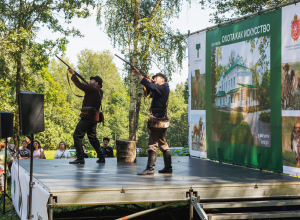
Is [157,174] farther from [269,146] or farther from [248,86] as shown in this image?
[248,86]

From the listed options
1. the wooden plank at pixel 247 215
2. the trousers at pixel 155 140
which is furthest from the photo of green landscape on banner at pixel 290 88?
the trousers at pixel 155 140

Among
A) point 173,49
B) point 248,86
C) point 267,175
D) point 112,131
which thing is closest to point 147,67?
point 173,49

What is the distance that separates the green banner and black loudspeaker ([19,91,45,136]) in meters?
3.57

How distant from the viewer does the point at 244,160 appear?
6.96 metres

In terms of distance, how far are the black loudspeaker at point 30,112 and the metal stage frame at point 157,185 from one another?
2.33 ft

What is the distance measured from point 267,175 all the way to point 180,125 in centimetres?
4512

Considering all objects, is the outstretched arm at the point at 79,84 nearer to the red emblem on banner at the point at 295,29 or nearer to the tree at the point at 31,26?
the red emblem on banner at the point at 295,29

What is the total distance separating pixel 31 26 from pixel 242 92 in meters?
11.2

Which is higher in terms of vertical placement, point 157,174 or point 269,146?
point 269,146

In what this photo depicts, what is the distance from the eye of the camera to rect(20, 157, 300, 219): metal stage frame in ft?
14.7

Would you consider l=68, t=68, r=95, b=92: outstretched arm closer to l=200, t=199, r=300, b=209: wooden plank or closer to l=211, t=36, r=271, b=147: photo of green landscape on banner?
l=211, t=36, r=271, b=147: photo of green landscape on banner

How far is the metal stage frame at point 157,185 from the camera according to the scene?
4.48 metres

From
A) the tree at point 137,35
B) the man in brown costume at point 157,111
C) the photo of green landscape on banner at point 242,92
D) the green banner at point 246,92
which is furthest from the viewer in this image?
the tree at point 137,35

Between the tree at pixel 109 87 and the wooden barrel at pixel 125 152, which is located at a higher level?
the tree at pixel 109 87
